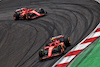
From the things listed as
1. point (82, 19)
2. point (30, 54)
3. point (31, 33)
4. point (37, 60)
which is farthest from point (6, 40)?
point (82, 19)

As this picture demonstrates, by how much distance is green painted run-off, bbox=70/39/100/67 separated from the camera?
585cm

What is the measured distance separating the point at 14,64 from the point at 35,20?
645 centimetres

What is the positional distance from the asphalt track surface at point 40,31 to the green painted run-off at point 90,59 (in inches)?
55.3

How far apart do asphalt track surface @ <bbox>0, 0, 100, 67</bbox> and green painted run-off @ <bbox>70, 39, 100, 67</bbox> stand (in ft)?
4.61

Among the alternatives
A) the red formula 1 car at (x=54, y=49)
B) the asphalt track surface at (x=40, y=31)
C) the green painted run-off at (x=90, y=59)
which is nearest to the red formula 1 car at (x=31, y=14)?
the asphalt track surface at (x=40, y=31)

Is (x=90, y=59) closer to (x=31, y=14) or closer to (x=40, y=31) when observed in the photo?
(x=40, y=31)

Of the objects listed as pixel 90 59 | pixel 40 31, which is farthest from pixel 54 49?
pixel 40 31

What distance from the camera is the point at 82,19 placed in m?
12.1

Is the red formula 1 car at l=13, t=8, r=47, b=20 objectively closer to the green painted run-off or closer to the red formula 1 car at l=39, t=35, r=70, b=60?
the red formula 1 car at l=39, t=35, r=70, b=60

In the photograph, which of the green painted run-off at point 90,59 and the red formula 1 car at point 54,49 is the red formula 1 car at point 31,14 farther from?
the green painted run-off at point 90,59

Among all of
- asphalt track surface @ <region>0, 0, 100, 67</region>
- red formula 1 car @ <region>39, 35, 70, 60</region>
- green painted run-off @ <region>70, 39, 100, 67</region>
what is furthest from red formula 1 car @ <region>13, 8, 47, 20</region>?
green painted run-off @ <region>70, 39, 100, 67</region>

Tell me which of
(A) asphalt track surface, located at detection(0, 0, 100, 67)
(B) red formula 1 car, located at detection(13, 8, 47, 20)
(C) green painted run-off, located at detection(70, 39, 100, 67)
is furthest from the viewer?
(B) red formula 1 car, located at detection(13, 8, 47, 20)

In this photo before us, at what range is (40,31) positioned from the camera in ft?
38.2

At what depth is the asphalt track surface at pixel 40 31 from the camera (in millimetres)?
8617
